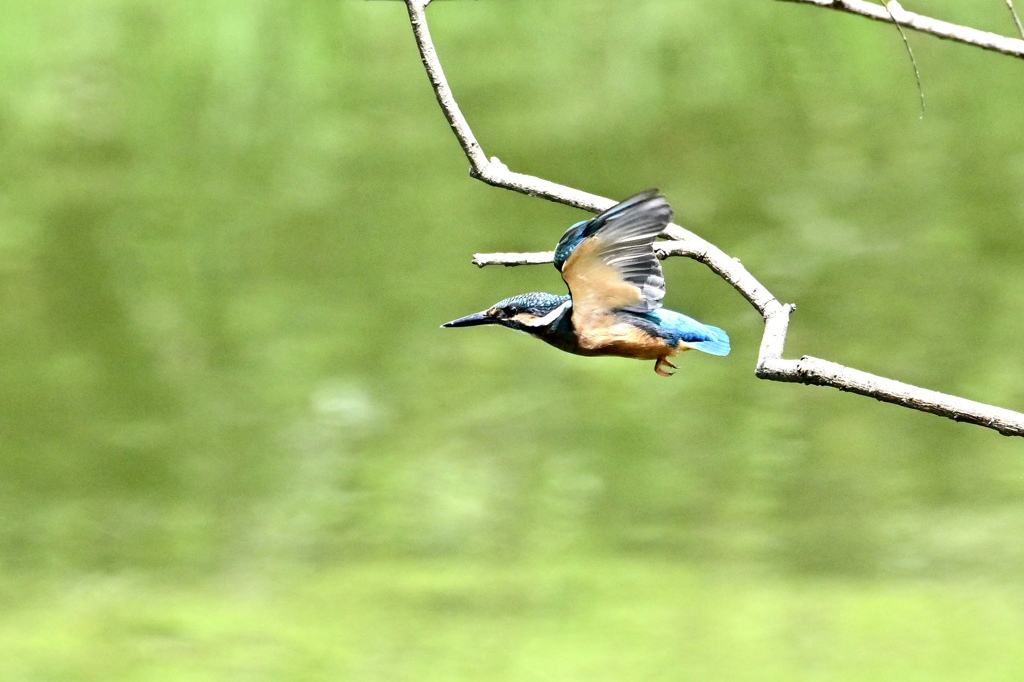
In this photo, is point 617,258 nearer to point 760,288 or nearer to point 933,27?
A: point 760,288

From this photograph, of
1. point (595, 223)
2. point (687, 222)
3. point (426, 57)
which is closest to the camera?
point (595, 223)

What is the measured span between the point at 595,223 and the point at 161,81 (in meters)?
2.03

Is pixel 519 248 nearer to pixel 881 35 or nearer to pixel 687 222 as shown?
pixel 687 222

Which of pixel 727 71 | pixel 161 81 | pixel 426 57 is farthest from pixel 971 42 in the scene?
pixel 161 81

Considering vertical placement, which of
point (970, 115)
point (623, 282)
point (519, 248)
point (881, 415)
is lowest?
point (623, 282)

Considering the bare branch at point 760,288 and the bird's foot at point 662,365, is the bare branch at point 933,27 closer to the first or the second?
the bare branch at point 760,288

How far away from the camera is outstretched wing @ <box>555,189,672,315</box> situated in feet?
2.02

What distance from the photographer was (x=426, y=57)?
76cm

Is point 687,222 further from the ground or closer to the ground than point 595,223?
further from the ground

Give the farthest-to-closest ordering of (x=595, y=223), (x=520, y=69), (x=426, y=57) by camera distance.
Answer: (x=520, y=69), (x=426, y=57), (x=595, y=223)

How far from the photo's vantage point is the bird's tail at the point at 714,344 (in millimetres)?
725

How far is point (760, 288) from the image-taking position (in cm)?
74

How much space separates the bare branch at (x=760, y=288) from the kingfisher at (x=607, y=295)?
64mm

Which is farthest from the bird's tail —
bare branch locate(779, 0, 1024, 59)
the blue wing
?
bare branch locate(779, 0, 1024, 59)
